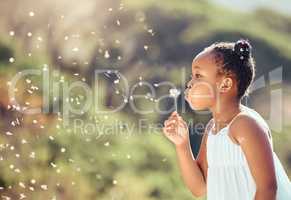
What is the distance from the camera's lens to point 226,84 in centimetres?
160

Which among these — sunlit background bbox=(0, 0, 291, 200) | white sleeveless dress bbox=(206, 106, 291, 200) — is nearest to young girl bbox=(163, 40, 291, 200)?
white sleeveless dress bbox=(206, 106, 291, 200)

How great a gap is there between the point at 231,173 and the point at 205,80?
0.26 meters

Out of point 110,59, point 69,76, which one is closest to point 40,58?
point 69,76

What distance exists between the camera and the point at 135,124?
7.33 ft

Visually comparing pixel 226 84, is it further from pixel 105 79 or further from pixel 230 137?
pixel 105 79

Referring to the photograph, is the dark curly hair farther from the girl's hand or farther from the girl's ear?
the girl's hand

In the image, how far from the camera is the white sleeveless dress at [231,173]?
1.53 m

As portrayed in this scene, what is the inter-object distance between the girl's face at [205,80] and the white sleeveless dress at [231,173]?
10cm

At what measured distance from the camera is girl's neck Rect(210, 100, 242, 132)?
159 cm

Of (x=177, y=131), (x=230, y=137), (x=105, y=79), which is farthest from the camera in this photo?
(x=105, y=79)

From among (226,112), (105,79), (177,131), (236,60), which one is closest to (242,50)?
(236,60)

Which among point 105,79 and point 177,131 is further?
point 105,79

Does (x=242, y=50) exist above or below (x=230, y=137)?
above

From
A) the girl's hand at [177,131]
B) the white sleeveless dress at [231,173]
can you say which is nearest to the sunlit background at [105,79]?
the girl's hand at [177,131]
